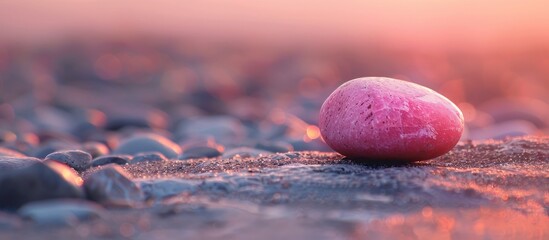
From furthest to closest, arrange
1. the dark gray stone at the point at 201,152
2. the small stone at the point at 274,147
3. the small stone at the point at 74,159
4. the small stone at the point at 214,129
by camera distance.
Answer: the small stone at the point at 214,129
the small stone at the point at 274,147
the dark gray stone at the point at 201,152
the small stone at the point at 74,159

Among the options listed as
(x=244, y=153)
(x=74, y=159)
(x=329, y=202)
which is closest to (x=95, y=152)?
(x=74, y=159)

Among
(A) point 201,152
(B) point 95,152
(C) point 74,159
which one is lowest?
(C) point 74,159

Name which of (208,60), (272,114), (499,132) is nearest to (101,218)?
(499,132)

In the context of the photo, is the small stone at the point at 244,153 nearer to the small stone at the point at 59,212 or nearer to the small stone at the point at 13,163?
the small stone at the point at 13,163

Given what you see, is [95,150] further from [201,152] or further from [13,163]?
[13,163]

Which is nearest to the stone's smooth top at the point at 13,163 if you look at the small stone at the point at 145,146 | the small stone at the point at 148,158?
the small stone at the point at 148,158

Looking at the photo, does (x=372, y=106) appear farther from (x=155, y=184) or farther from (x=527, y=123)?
(x=527, y=123)
